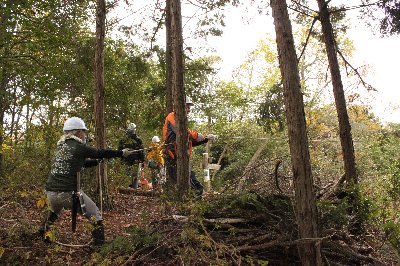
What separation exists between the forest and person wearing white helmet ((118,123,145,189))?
433 mm

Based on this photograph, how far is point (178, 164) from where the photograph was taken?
618cm

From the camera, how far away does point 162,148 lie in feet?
21.8

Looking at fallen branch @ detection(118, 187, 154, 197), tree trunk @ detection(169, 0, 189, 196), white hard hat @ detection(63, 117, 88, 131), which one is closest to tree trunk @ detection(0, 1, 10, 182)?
fallen branch @ detection(118, 187, 154, 197)

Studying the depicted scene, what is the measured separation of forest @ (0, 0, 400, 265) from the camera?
454 cm

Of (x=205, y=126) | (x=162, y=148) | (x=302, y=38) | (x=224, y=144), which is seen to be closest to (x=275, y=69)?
(x=302, y=38)

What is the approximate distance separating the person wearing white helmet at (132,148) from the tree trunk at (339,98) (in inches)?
162

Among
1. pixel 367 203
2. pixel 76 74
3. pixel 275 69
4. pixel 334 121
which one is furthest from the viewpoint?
pixel 275 69

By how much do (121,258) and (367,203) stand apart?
3.87 meters

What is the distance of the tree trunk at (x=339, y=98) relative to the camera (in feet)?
22.2

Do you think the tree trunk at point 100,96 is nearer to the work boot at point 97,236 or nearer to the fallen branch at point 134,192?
the fallen branch at point 134,192

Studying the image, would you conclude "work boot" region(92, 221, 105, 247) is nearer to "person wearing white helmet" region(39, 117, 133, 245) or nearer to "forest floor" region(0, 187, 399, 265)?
"person wearing white helmet" region(39, 117, 133, 245)

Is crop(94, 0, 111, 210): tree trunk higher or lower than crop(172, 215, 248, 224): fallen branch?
higher

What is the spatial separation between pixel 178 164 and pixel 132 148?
3.38 meters

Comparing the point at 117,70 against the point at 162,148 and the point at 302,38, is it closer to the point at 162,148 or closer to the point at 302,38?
the point at 162,148
